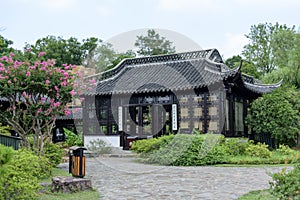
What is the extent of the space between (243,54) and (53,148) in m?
23.7

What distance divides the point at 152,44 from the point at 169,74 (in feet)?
65.8

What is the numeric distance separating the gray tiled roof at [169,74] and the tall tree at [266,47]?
33.6ft

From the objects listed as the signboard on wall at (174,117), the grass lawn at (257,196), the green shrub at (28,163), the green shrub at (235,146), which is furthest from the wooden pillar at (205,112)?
the grass lawn at (257,196)

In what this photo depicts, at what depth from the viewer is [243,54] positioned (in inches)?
1211

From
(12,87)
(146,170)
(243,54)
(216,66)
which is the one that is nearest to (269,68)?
(243,54)

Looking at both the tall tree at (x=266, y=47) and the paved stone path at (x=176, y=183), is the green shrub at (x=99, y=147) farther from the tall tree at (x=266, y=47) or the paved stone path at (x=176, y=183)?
the tall tree at (x=266, y=47)

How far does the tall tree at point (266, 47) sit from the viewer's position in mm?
26672

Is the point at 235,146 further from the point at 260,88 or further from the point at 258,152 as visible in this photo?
the point at 260,88

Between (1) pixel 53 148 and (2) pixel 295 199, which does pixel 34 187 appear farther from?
(1) pixel 53 148

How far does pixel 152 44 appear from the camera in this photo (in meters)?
36.0

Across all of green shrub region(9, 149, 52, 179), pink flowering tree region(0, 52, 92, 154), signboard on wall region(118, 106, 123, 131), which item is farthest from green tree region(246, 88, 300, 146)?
green shrub region(9, 149, 52, 179)

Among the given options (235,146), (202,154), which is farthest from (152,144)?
(235,146)

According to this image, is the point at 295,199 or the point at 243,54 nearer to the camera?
the point at 295,199

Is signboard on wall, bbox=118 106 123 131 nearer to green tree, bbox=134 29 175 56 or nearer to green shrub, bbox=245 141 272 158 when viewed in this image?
green shrub, bbox=245 141 272 158
